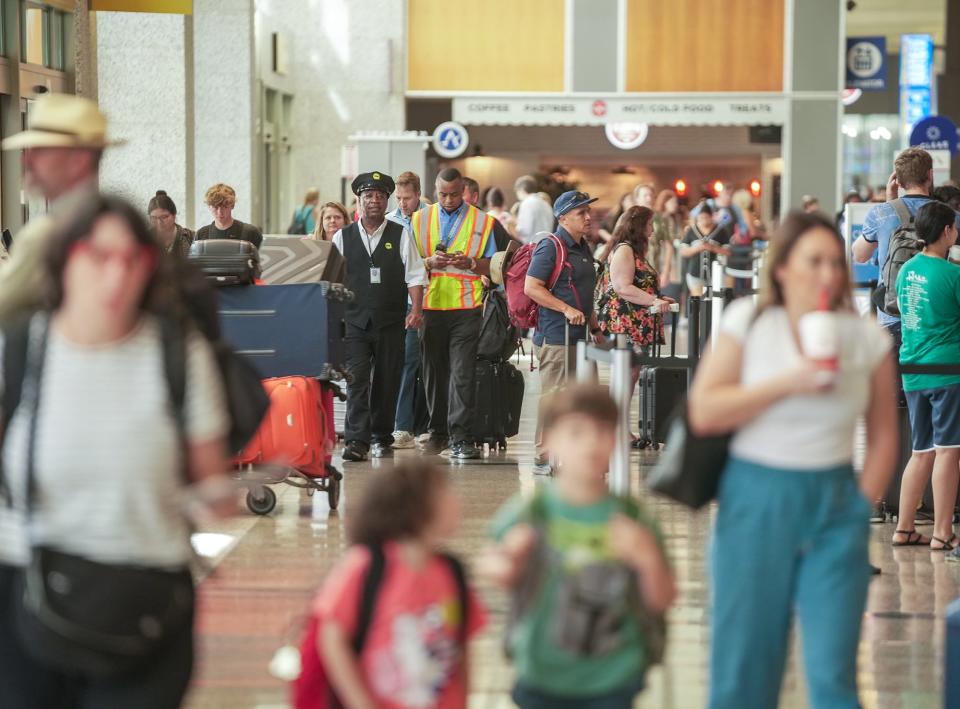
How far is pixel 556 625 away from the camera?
11.6 ft

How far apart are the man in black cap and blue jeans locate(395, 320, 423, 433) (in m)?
0.80

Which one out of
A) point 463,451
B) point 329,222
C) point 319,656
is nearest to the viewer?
point 319,656

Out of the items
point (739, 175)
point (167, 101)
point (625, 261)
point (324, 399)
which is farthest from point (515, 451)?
point (739, 175)

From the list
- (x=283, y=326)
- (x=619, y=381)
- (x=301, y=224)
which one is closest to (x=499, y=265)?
(x=283, y=326)

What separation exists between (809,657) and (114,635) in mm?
1703

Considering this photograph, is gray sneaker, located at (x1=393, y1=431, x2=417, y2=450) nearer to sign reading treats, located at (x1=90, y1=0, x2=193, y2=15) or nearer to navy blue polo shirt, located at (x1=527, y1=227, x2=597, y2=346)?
navy blue polo shirt, located at (x1=527, y1=227, x2=597, y2=346)

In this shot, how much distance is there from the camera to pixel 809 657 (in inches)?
156

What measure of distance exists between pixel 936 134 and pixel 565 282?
27.1 feet

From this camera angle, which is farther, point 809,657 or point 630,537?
point 809,657

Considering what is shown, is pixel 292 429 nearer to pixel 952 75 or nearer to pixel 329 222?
pixel 329 222

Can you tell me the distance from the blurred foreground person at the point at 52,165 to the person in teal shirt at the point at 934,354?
4.88m

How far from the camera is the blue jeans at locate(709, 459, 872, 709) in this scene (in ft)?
12.8

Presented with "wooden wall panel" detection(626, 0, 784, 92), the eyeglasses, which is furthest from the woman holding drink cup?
"wooden wall panel" detection(626, 0, 784, 92)

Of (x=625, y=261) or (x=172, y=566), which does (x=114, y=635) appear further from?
(x=625, y=261)
